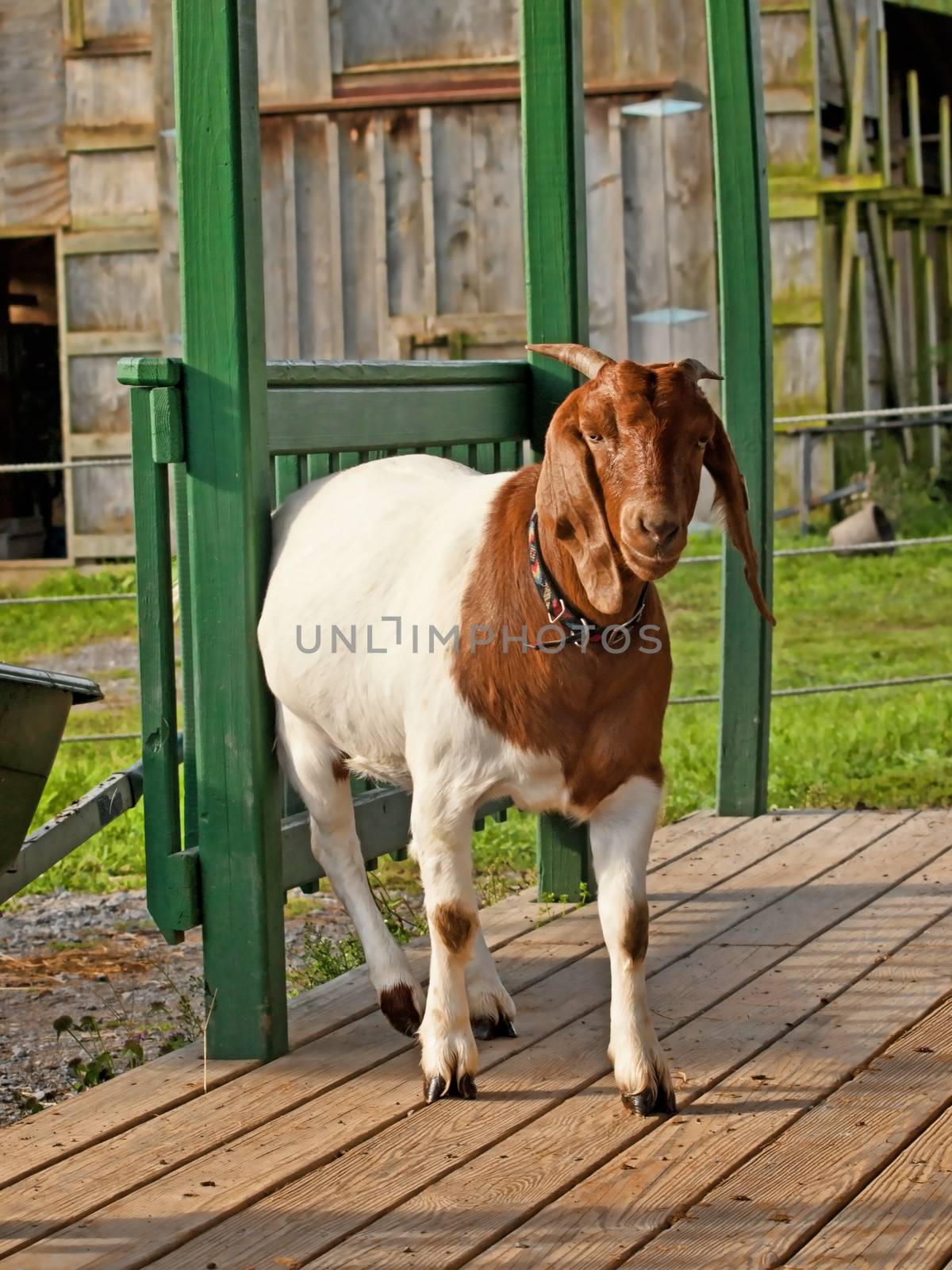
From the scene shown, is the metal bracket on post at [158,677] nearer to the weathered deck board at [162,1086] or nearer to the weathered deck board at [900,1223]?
the weathered deck board at [162,1086]

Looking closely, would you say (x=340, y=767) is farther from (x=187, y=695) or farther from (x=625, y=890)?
(x=625, y=890)

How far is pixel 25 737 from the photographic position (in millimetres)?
2912

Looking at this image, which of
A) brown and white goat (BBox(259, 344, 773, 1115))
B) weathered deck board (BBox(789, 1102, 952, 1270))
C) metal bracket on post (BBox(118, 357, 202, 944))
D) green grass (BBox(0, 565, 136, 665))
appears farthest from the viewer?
green grass (BBox(0, 565, 136, 665))

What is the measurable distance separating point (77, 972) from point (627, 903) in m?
2.37

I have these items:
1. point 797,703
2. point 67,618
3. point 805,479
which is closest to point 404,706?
point 797,703

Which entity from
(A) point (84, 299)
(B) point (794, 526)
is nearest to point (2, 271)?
(A) point (84, 299)

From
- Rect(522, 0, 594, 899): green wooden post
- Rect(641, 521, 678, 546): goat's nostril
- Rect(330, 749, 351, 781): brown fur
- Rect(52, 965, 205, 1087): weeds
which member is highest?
Rect(522, 0, 594, 899): green wooden post

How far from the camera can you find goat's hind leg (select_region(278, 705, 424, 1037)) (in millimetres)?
3719

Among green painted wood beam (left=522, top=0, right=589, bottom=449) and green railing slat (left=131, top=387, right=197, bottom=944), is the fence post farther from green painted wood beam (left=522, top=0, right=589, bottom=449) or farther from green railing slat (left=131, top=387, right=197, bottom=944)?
green railing slat (left=131, top=387, right=197, bottom=944)

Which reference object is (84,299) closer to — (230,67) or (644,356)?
(644,356)

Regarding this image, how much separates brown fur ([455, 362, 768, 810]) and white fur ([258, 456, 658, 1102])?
0.05m

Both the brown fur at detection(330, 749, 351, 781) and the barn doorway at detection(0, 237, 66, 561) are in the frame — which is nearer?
the brown fur at detection(330, 749, 351, 781)

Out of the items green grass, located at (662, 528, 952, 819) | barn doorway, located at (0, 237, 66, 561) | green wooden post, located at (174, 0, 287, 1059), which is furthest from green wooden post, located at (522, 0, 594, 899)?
barn doorway, located at (0, 237, 66, 561)

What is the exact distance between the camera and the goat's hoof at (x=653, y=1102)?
3.23 m
